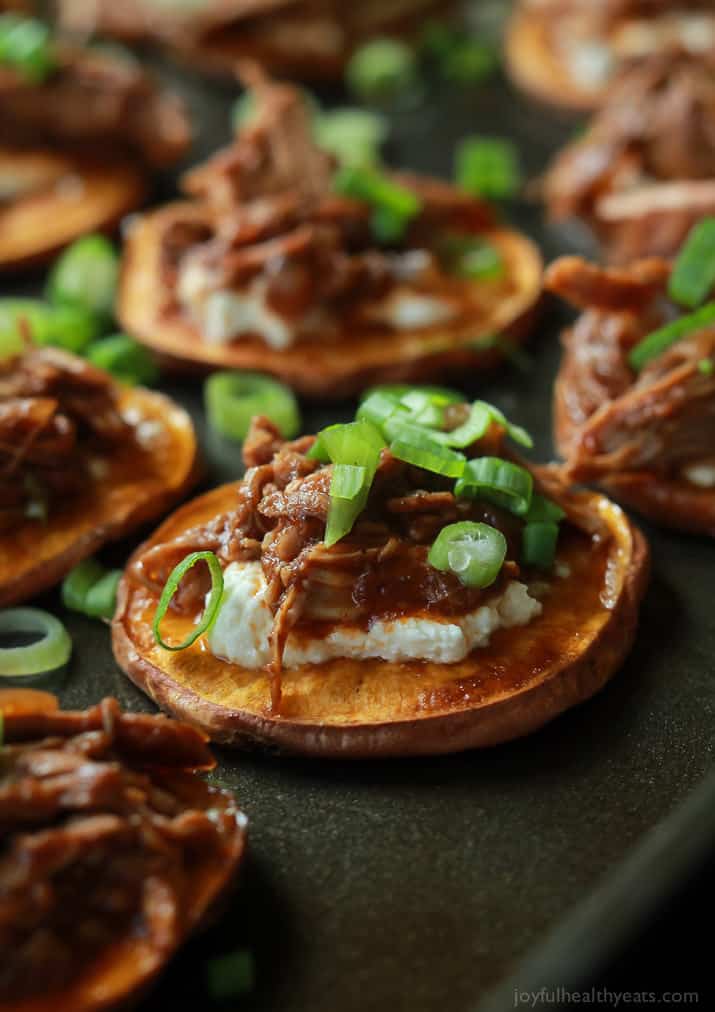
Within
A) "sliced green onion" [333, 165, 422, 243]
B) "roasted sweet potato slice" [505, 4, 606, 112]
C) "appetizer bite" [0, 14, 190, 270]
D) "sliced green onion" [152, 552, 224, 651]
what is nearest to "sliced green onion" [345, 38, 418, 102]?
"roasted sweet potato slice" [505, 4, 606, 112]

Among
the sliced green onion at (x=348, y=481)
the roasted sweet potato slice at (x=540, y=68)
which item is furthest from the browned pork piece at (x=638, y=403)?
the roasted sweet potato slice at (x=540, y=68)

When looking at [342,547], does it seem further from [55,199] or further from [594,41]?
[594,41]

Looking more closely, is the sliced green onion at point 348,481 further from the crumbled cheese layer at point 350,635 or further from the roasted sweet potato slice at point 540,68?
the roasted sweet potato slice at point 540,68

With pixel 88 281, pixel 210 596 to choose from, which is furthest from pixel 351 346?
pixel 210 596

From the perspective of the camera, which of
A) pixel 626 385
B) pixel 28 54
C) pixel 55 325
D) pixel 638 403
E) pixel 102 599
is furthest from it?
pixel 28 54

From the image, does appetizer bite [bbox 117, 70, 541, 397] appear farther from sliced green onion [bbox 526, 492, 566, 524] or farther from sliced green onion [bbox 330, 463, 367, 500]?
sliced green onion [bbox 330, 463, 367, 500]

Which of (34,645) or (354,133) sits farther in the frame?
(354,133)

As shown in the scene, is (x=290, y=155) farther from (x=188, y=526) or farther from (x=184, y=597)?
(x=184, y=597)
